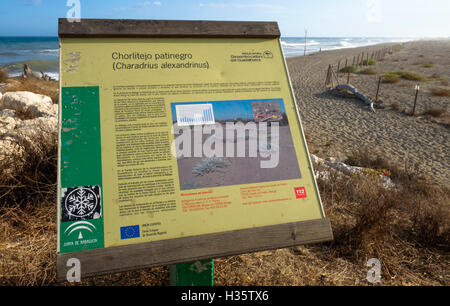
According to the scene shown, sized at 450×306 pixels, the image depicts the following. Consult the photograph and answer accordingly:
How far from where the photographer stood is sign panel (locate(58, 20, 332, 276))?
1.65m

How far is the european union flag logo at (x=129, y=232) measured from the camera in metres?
1.63

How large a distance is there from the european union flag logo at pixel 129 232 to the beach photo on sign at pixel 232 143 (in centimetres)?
33

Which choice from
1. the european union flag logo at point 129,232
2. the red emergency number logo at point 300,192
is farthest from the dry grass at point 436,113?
the european union flag logo at point 129,232

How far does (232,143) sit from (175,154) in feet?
1.21

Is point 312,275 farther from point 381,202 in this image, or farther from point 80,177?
point 80,177

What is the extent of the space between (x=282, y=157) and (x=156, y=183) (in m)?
0.81

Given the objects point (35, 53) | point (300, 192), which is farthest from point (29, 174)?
point (35, 53)

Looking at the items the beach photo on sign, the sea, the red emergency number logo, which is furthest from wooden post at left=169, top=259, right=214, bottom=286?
the sea

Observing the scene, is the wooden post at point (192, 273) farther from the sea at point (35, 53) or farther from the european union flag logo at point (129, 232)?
the sea at point (35, 53)

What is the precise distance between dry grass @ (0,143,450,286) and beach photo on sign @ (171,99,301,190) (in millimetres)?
1091

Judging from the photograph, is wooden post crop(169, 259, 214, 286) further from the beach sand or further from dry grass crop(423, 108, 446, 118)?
dry grass crop(423, 108, 446, 118)

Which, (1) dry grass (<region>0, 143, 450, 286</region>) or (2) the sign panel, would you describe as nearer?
(2) the sign panel

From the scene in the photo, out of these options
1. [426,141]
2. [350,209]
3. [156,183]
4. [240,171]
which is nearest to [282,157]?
[240,171]

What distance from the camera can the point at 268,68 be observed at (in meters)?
2.23
